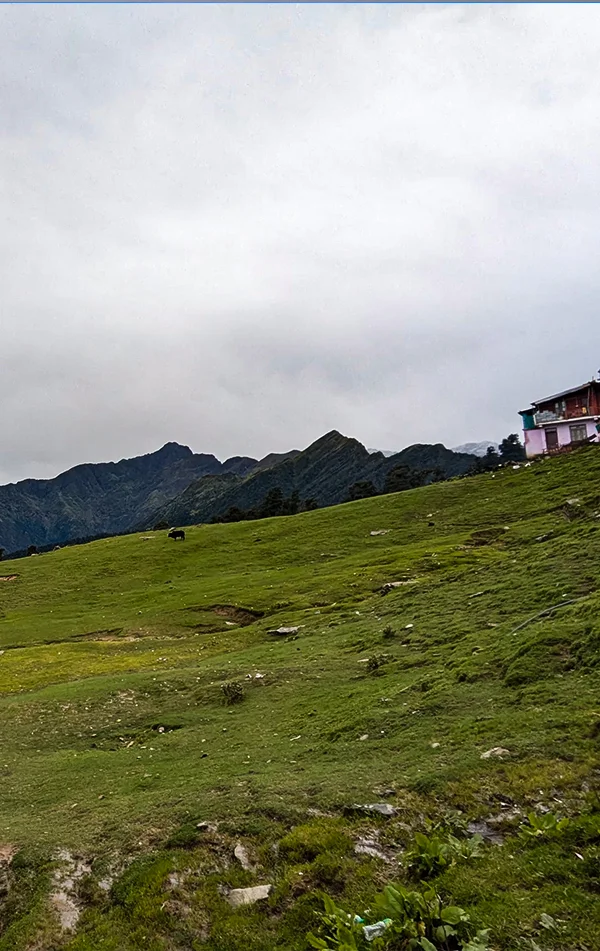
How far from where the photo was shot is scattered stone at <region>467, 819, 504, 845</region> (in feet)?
30.2

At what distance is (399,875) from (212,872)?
11.8 feet

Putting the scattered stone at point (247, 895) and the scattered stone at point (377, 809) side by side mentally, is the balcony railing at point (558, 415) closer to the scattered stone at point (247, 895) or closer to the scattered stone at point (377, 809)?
the scattered stone at point (377, 809)

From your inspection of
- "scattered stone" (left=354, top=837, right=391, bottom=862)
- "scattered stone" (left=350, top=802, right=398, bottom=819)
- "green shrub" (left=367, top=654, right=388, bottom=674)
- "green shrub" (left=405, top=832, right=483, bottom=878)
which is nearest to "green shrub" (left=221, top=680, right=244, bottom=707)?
"green shrub" (left=367, top=654, right=388, bottom=674)

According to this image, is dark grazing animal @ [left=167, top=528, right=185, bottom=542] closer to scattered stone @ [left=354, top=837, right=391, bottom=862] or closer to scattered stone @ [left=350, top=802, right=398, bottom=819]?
scattered stone @ [left=350, top=802, right=398, bottom=819]

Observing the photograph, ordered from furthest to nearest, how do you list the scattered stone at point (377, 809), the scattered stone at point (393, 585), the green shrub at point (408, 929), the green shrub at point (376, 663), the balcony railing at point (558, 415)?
the balcony railing at point (558, 415) → the scattered stone at point (393, 585) → the green shrub at point (376, 663) → the scattered stone at point (377, 809) → the green shrub at point (408, 929)

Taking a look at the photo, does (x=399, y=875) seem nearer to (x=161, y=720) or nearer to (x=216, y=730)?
(x=216, y=730)

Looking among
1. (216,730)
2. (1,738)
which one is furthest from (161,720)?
(1,738)

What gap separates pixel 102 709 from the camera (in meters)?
25.3

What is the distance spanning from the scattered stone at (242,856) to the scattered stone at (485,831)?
160 inches

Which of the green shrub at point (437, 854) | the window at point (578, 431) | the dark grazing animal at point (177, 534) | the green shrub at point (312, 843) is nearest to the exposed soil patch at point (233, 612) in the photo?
the dark grazing animal at point (177, 534)

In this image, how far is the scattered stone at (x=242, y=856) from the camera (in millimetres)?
10337

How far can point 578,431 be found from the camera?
86250mm

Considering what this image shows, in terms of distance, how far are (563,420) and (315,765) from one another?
3333 inches

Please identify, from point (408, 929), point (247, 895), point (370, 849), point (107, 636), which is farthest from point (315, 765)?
point (107, 636)
